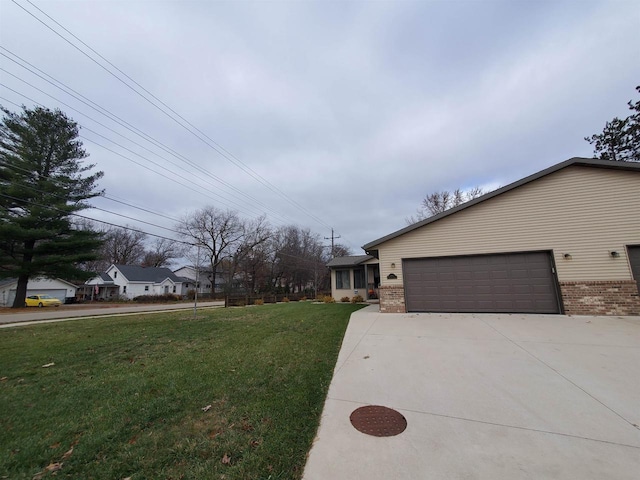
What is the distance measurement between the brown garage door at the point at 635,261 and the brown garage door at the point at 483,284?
2.05 meters

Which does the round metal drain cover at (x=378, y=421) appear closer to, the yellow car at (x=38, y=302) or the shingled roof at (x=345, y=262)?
the shingled roof at (x=345, y=262)

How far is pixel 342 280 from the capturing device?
1928 cm

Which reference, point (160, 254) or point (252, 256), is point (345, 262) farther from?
point (160, 254)

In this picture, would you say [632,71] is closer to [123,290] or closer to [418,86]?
[418,86]

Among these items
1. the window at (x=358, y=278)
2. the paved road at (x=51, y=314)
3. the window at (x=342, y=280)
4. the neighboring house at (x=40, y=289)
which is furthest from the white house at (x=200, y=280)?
the window at (x=358, y=278)

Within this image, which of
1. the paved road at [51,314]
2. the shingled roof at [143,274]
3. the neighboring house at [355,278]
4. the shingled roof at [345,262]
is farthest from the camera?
the shingled roof at [143,274]

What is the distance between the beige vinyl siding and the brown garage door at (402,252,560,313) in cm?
35

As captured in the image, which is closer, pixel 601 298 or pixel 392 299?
pixel 601 298

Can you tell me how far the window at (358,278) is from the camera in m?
18.5

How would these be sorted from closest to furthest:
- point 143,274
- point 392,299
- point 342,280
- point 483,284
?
point 483,284, point 392,299, point 342,280, point 143,274

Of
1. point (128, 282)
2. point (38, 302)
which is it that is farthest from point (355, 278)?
point (128, 282)

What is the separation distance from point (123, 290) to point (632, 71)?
5173cm

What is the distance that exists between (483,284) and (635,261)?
4.23 m

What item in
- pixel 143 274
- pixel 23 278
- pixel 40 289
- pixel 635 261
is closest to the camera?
pixel 635 261
